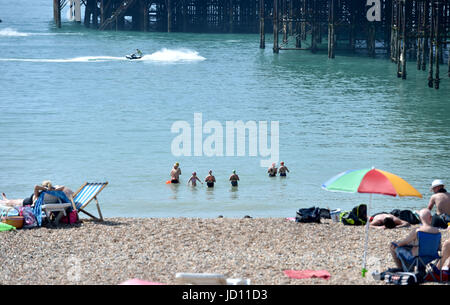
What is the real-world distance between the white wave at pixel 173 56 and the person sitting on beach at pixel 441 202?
5500cm

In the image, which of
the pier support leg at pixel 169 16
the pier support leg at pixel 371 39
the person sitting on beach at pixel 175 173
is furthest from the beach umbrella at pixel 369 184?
the pier support leg at pixel 169 16

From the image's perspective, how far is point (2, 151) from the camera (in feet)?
98.3

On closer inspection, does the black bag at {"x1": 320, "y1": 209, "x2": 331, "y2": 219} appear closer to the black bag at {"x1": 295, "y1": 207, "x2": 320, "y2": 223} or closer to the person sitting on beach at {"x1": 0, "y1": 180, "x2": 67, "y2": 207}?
the black bag at {"x1": 295, "y1": 207, "x2": 320, "y2": 223}

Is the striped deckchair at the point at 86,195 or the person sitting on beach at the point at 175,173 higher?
the striped deckchair at the point at 86,195

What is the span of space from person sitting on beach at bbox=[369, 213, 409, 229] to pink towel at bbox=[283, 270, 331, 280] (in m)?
3.70

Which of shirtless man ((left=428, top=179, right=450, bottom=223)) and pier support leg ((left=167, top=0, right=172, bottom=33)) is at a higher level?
pier support leg ((left=167, top=0, right=172, bottom=33))

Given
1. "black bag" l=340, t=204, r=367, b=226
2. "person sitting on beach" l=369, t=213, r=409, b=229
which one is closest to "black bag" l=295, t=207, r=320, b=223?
"black bag" l=340, t=204, r=367, b=226

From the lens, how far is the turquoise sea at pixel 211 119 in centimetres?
2278

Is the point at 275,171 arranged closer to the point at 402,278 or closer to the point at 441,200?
the point at 441,200

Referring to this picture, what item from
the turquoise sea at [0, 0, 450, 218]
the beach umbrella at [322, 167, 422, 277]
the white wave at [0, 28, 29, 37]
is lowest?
the turquoise sea at [0, 0, 450, 218]

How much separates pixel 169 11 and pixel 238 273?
80.2 m

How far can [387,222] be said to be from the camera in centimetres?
1531

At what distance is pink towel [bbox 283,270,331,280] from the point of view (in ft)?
38.2

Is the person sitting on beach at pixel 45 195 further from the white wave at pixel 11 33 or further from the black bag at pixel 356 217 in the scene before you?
the white wave at pixel 11 33
